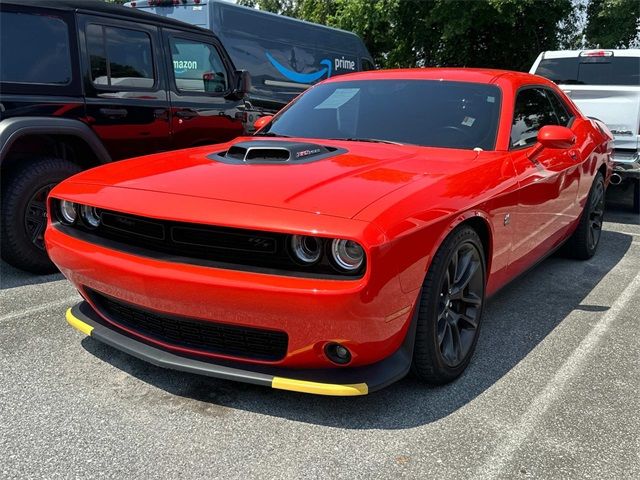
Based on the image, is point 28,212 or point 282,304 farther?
point 28,212

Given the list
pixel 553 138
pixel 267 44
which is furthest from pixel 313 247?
pixel 267 44

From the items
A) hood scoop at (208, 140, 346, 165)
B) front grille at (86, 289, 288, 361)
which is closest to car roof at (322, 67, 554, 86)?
hood scoop at (208, 140, 346, 165)

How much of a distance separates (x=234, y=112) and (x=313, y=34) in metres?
4.41

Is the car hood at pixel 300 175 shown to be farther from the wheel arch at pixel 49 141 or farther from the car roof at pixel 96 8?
the car roof at pixel 96 8

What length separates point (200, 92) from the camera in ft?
18.4

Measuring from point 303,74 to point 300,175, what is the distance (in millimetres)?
7273

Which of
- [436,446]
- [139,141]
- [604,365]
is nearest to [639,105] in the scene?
[604,365]

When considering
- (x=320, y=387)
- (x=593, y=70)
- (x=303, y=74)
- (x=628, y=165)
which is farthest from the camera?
(x=303, y=74)

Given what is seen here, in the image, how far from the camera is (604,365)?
10.2 feet

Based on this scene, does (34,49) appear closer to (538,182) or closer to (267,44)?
(538,182)

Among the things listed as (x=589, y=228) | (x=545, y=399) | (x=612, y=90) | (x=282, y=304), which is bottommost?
(x=545, y=399)

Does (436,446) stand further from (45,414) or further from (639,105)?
(639,105)

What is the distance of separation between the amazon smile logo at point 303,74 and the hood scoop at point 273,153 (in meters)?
6.10

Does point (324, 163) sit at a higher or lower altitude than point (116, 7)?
lower
